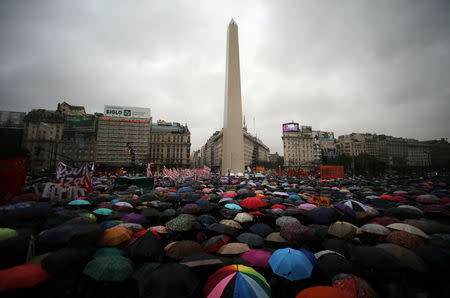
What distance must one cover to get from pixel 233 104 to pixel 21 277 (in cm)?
2917

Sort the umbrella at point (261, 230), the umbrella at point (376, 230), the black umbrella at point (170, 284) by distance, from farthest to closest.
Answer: the umbrella at point (261, 230), the umbrella at point (376, 230), the black umbrella at point (170, 284)

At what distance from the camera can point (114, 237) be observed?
5.04m

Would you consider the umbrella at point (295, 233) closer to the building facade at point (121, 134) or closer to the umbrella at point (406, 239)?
the umbrella at point (406, 239)

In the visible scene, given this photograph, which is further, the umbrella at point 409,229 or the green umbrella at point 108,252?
the umbrella at point 409,229

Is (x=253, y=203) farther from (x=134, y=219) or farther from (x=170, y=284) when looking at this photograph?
(x=170, y=284)

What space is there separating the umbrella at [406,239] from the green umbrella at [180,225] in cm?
576

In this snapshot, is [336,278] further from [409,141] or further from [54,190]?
[409,141]

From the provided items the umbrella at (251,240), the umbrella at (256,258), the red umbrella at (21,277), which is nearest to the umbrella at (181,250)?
the umbrella at (256,258)

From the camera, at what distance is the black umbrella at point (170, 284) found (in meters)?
2.92

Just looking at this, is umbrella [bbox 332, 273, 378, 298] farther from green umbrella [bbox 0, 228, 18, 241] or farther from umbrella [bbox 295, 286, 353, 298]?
green umbrella [bbox 0, 228, 18, 241]

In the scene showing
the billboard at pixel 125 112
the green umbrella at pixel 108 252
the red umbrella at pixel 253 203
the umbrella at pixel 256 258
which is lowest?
the umbrella at pixel 256 258

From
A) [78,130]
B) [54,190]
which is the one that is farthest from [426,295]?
[78,130]

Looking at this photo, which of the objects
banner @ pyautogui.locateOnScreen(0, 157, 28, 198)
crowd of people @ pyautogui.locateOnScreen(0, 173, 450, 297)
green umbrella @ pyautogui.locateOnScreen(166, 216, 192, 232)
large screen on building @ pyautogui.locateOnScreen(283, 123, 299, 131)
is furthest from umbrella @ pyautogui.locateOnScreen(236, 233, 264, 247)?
large screen on building @ pyautogui.locateOnScreen(283, 123, 299, 131)

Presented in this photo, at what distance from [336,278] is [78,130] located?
8825 cm
